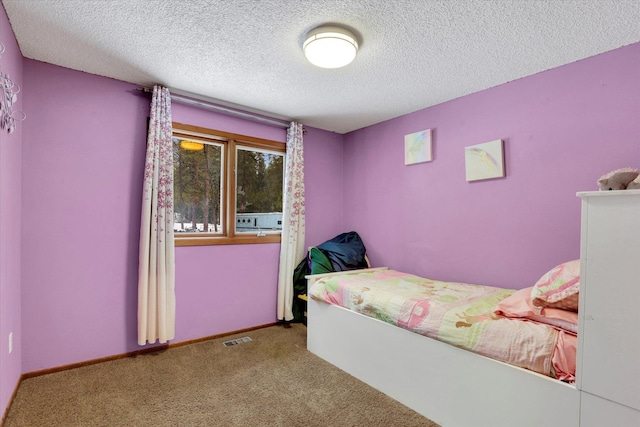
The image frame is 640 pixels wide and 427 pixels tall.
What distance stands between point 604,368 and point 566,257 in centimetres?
119

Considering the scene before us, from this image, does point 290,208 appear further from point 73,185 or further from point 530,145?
point 530,145

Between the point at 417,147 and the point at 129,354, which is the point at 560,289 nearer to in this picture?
the point at 417,147

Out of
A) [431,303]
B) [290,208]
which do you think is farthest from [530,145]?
[290,208]

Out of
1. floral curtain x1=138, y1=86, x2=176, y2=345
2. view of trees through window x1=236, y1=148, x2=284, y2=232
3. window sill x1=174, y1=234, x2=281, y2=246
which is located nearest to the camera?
floral curtain x1=138, y1=86, x2=176, y2=345

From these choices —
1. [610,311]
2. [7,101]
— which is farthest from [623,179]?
[7,101]

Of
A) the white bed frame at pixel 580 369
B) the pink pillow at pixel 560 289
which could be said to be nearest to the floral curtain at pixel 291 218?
the white bed frame at pixel 580 369

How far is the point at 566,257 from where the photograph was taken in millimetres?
2209

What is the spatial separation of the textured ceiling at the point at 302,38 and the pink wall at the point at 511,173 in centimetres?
18

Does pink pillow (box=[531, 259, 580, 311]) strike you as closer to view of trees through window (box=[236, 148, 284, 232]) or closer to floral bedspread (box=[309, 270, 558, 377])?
floral bedspread (box=[309, 270, 558, 377])

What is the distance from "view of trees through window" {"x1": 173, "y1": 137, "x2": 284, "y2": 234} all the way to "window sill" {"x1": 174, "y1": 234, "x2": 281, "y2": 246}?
11cm

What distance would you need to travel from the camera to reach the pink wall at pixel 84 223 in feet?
7.44

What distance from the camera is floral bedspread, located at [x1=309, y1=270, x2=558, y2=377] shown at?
1499 mm

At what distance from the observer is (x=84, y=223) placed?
2.45 meters

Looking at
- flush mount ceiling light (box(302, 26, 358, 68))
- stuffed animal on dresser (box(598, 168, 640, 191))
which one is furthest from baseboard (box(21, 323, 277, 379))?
stuffed animal on dresser (box(598, 168, 640, 191))
